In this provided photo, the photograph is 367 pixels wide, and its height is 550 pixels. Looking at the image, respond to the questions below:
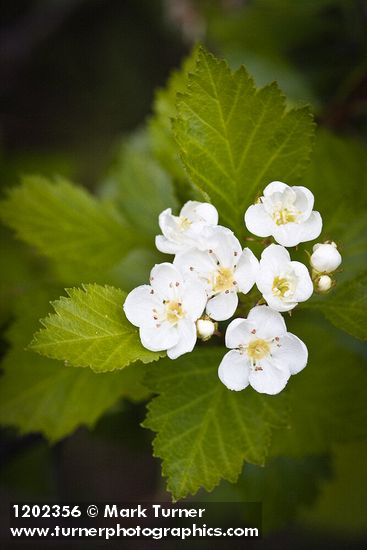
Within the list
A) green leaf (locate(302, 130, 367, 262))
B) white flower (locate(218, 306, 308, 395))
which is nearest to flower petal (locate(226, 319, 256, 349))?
white flower (locate(218, 306, 308, 395))

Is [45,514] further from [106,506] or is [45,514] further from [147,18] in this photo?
[147,18]

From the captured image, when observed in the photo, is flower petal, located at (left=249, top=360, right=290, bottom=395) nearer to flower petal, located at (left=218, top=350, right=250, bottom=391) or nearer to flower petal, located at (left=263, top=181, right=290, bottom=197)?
flower petal, located at (left=218, top=350, right=250, bottom=391)

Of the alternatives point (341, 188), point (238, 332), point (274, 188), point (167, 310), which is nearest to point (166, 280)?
point (167, 310)

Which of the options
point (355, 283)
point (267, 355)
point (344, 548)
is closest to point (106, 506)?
point (267, 355)

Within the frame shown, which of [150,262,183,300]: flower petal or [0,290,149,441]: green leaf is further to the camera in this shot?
[0,290,149,441]: green leaf

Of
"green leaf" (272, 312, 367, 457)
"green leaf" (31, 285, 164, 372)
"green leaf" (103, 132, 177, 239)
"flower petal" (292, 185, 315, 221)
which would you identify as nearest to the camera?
"green leaf" (31, 285, 164, 372)

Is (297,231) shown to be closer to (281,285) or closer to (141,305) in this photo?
(281,285)
